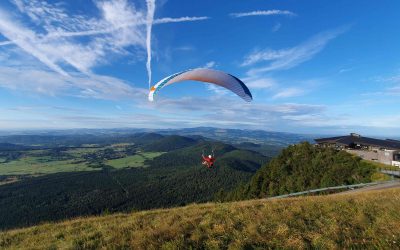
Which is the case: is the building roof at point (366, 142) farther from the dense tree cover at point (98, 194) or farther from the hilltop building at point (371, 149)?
the dense tree cover at point (98, 194)

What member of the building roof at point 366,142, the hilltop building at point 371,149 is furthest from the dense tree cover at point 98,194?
the hilltop building at point 371,149

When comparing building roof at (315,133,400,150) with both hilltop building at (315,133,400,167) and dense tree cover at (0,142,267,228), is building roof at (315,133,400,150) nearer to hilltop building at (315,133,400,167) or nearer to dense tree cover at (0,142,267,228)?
hilltop building at (315,133,400,167)

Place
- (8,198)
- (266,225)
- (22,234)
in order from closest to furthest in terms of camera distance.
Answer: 1. (266,225)
2. (22,234)
3. (8,198)

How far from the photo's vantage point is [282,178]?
57.6 meters

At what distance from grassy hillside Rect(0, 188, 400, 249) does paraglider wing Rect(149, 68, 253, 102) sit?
35.6ft

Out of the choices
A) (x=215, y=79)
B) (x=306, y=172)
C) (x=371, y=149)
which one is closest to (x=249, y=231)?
(x=215, y=79)

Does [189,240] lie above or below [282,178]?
above

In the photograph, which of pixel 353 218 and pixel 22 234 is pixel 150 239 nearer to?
pixel 22 234

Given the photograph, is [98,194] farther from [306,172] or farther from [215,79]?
[215,79]

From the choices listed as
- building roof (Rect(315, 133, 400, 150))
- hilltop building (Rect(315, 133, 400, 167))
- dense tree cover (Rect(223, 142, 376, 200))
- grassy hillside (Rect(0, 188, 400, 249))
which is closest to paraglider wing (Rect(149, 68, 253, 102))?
grassy hillside (Rect(0, 188, 400, 249))

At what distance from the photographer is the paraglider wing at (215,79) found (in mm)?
20619

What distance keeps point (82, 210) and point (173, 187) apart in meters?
53.5

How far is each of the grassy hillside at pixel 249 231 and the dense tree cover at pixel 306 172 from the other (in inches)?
1440

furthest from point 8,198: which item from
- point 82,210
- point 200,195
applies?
point 200,195
